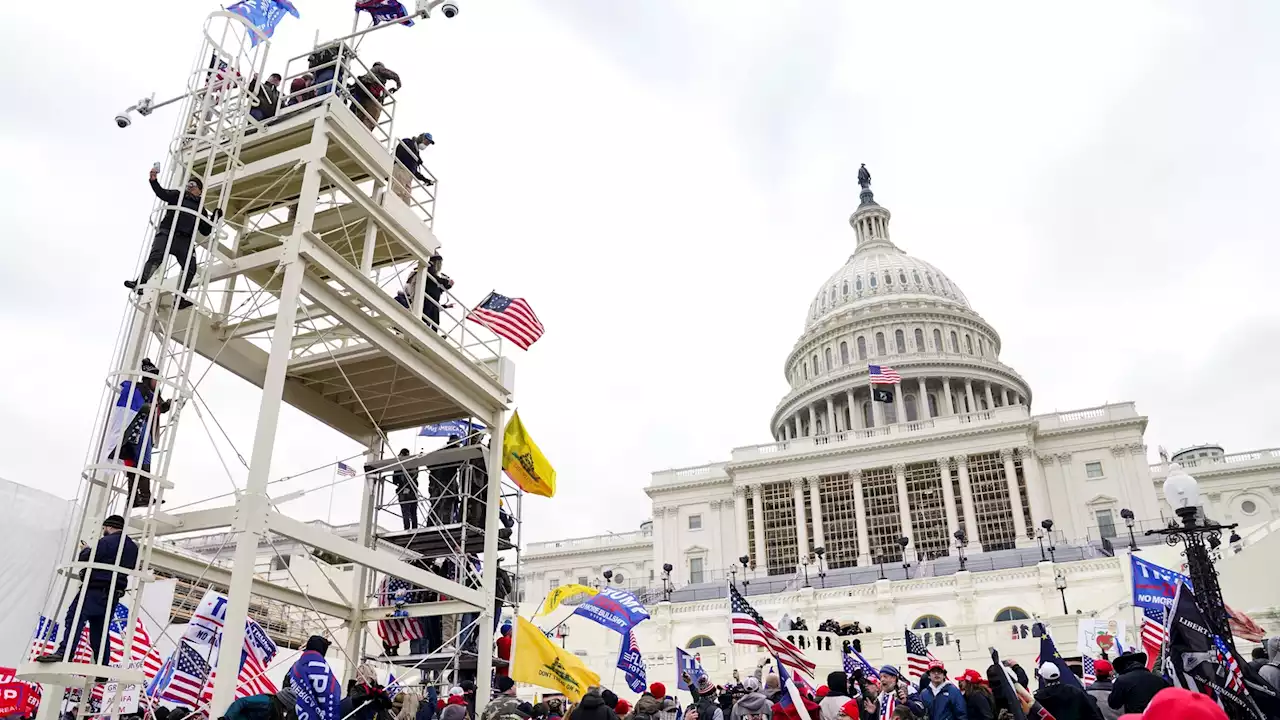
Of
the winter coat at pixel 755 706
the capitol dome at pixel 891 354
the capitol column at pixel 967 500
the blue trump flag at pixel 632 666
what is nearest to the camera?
the winter coat at pixel 755 706

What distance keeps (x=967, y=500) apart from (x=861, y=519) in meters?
7.63

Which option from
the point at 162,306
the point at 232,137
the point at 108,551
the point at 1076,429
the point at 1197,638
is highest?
the point at 1076,429

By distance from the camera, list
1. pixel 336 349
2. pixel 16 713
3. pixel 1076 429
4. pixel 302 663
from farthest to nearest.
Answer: pixel 1076 429 < pixel 336 349 < pixel 16 713 < pixel 302 663

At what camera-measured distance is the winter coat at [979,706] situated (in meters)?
10.9

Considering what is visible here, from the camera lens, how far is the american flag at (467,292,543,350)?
2075cm

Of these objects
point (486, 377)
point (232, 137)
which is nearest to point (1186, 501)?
point (486, 377)

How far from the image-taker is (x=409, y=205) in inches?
798

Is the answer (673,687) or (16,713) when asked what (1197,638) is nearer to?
(16,713)

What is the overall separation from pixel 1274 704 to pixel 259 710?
376 inches

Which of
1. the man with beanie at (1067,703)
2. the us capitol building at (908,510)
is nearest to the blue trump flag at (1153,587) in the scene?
the man with beanie at (1067,703)

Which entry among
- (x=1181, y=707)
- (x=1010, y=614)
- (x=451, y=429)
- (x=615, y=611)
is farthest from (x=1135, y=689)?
(x=1010, y=614)

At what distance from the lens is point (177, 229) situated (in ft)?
45.9

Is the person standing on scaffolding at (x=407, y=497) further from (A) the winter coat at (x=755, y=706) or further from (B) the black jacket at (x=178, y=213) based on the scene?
(A) the winter coat at (x=755, y=706)

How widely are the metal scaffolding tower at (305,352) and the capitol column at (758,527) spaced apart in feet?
168
